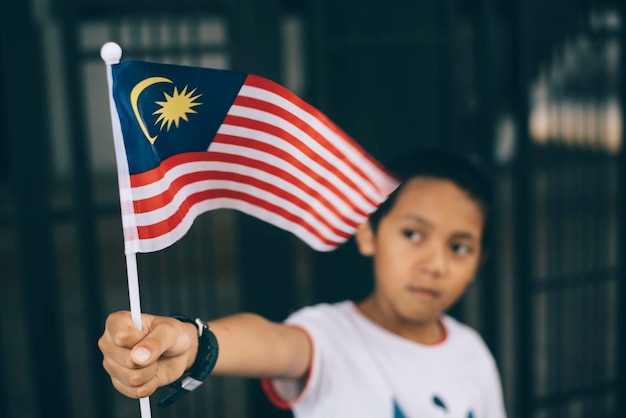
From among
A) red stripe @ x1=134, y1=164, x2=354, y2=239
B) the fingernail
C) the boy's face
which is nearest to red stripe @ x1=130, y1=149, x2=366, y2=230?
red stripe @ x1=134, y1=164, x2=354, y2=239

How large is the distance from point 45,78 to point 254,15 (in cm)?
78

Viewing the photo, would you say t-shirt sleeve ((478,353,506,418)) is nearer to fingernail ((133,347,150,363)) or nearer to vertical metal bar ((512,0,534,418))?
fingernail ((133,347,150,363))

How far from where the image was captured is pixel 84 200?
2.64 metres

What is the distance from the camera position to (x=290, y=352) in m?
1.68

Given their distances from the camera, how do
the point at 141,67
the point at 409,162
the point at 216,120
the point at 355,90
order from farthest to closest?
the point at 355,90
the point at 409,162
the point at 216,120
the point at 141,67

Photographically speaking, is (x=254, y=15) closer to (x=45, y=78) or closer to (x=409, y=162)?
(x=45, y=78)

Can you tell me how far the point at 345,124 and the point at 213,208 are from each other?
1.35m

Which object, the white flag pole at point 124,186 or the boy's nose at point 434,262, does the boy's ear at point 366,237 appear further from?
the white flag pole at point 124,186

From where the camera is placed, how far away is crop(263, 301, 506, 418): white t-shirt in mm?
1797

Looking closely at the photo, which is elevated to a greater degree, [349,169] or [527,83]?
[527,83]

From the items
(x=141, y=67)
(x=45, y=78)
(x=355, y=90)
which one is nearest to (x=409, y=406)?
(x=141, y=67)

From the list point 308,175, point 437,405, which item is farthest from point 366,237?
point 437,405

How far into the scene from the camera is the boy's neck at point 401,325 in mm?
1955

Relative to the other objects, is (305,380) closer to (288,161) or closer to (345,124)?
(288,161)
